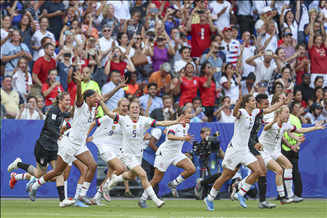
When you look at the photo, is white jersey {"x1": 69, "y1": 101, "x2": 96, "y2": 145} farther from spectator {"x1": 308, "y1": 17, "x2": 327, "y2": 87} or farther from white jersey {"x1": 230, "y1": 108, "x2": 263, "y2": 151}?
spectator {"x1": 308, "y1": 17, "x2": 327, "y2": 87}

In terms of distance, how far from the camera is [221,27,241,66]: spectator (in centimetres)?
1711

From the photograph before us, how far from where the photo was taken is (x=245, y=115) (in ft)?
34.2

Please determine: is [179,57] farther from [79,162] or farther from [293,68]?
[79,162]

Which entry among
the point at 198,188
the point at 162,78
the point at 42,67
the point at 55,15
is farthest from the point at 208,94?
the point at 55,15

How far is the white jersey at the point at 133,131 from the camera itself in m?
10.6

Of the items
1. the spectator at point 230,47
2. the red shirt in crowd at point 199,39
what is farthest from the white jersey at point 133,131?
the red shirt in crowd at point 199,39

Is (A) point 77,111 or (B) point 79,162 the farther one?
(B) point 79,162

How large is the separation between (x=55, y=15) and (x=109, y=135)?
635 centimetres

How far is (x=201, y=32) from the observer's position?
1750 cm

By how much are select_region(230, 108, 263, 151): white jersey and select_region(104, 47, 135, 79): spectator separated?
562 cm

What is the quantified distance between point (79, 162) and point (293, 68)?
8987 millimetres

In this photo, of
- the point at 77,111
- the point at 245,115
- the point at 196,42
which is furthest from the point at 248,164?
the point at 196,42

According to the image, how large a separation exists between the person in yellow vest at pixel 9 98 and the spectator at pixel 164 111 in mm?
3665

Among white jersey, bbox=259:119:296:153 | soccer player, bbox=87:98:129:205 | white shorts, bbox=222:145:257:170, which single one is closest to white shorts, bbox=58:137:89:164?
soccer player, bbox=87:98:129:205
